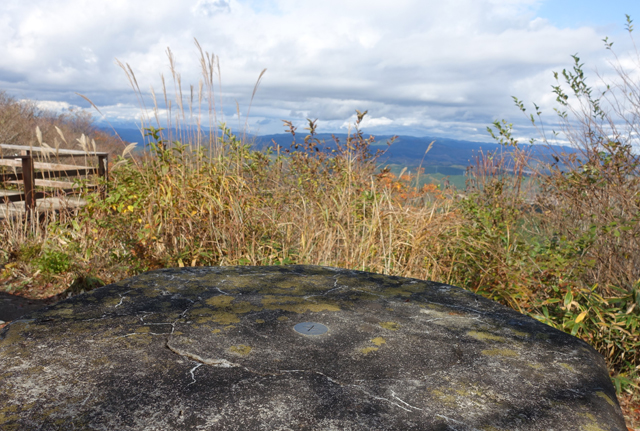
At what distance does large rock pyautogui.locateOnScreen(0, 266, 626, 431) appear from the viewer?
0.99 m

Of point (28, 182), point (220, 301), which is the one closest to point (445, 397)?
point (220, 301)

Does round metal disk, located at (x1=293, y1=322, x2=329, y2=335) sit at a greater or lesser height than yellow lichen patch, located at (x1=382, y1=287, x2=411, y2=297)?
greater

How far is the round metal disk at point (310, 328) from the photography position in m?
1.42

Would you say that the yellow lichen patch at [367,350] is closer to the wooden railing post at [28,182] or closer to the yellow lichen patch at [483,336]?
the yellow lichen patch at [483,336]

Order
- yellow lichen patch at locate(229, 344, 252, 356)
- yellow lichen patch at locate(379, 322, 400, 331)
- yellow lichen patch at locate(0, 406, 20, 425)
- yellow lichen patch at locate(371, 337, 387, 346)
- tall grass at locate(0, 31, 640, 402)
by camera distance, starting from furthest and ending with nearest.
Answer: tall grass at locate(0, 31, 640, 402) → yellow lichen patch at locate(379, 322, 400, 331) → yellow lichen patch at locate(371, 337, 387, 346) → yellow lichen patch at locate(229, 344, 252, 356) → yellow lichen patch at locate(0, 406, 20, 425)

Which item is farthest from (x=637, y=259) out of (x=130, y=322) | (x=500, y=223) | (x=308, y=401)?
(x=130, y=322)

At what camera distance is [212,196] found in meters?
3.53

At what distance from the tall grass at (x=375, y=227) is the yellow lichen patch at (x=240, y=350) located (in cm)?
204

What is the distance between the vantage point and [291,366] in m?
1.20

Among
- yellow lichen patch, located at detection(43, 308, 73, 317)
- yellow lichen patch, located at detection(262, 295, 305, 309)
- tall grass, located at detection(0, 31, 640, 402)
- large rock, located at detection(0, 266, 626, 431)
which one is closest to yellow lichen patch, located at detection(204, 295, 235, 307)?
large rock, located at detection(0, 266, 626, 431)

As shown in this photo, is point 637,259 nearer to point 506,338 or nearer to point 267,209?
point 506,338

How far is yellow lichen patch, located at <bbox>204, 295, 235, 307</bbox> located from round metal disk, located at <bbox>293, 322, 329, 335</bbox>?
323 millimetres

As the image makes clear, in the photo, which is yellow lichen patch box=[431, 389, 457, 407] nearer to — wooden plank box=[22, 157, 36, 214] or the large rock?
the large rock

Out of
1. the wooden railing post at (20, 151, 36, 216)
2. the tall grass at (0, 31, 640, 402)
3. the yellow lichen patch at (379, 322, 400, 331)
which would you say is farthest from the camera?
the wooden railing post at (20, 151, 36, 216)
